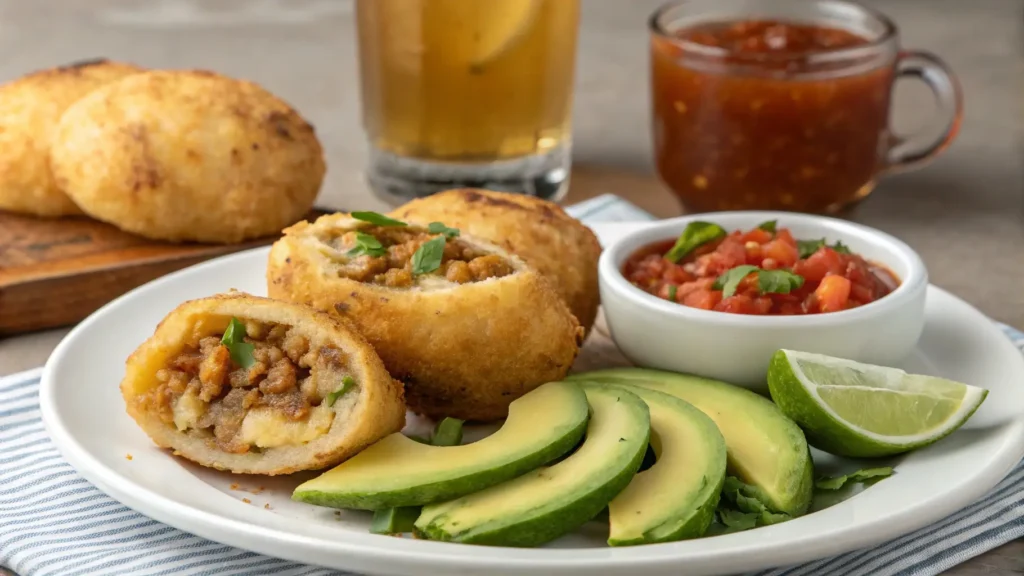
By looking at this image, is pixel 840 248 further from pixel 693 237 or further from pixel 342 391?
pixel 342 391

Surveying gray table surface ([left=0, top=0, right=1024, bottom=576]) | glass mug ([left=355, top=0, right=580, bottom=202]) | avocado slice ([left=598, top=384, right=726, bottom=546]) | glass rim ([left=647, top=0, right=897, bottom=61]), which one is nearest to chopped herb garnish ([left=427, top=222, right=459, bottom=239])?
avocado slice ([left=598, top=384, right=726, bottom=546])

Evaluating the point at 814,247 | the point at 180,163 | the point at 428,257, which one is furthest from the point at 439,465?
the point at 180,163

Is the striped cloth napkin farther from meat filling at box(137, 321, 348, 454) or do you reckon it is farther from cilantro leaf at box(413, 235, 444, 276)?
cilantro leaf at box(413, 235, 444, 276)

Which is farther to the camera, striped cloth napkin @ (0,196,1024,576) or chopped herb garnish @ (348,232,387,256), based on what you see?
chopped herb garnish @ (348,232,387,256)

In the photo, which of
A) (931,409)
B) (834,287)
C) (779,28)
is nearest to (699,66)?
(779,28)

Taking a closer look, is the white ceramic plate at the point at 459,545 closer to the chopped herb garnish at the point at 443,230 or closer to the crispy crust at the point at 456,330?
the crispy crust at the point at 456,330

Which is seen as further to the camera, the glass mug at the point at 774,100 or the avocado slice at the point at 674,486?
the glass mug at the point at 774,100

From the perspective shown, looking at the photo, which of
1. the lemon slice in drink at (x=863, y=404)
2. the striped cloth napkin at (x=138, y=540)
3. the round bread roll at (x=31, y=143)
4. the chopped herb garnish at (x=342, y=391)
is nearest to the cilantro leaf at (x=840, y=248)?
the lemon slice in drink at (x=863, y=404)
